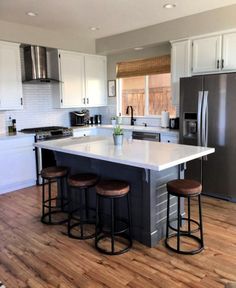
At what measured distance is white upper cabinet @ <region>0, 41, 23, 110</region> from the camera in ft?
14.9

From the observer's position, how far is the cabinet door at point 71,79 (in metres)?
5.35

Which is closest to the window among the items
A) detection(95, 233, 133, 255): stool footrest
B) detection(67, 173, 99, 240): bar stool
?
detection(67, 173, 99, 240): bar stool

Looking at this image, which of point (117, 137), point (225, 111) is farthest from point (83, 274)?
point (225, 111)

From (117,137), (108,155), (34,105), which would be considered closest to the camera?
(108,155)

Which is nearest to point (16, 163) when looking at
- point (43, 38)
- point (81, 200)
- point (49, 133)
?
point (49, 133)

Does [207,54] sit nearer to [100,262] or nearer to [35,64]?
[35,64]

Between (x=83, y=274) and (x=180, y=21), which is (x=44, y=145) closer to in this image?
(x=83, y=274)

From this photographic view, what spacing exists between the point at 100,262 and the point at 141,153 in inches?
42.5

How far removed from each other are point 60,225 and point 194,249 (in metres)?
1.54

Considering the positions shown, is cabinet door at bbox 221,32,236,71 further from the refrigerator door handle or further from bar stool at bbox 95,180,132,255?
bar stool at bbox 95,180,132,255

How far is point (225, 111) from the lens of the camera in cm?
383

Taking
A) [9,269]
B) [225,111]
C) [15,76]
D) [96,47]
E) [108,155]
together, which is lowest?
[9,269]

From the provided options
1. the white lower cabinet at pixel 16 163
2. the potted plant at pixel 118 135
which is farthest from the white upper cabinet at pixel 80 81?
the potted plant at pixel 118 135

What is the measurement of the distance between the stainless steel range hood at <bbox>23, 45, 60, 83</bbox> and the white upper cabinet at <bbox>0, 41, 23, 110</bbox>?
0.25 metres
